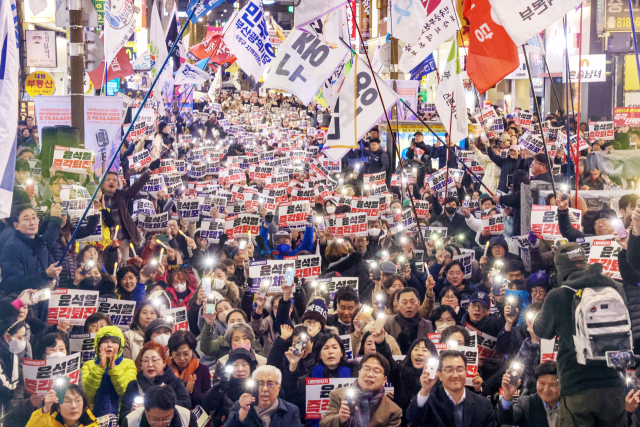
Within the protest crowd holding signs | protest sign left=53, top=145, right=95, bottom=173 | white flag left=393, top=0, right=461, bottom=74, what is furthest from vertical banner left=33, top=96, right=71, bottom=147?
white flag left=393, top=0, right=461, bottom=74

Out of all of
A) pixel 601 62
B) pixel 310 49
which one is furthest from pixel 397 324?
pixel 601 62

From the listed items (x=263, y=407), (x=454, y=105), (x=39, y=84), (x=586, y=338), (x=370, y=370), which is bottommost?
(x=263, y=407)

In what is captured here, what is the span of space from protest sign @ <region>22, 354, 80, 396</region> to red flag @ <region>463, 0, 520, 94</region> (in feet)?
19.8

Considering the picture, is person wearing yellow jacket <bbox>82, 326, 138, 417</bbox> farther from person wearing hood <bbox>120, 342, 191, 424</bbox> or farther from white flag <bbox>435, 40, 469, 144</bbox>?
white flag <bbox>435, 40, 469, 144</bbox>

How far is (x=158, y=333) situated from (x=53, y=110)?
6411 millimetres

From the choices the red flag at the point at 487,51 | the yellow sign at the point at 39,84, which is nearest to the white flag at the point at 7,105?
the red flag at the point at 487,51

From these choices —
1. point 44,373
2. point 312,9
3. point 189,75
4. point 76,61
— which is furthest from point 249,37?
point 44,373

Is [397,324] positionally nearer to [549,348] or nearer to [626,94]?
[549,348]

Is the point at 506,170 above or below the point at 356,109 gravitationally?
below

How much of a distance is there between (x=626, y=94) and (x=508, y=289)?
933 inches

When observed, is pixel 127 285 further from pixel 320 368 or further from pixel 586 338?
pixel 586 338

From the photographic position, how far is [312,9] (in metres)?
8.88

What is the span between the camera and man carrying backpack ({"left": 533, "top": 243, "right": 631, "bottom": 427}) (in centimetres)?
490

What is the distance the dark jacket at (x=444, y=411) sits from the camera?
17.8 ft
